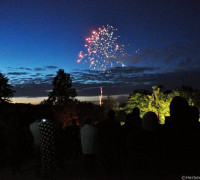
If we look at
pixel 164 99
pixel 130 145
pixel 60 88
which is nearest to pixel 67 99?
pixel 60 88

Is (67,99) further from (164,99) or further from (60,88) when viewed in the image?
(164,99)

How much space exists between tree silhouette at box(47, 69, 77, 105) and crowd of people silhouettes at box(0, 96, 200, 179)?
2850 cm

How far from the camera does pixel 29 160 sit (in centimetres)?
1190

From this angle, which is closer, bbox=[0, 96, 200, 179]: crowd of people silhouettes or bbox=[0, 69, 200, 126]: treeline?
bbox=[0, 96, 200, 179]: crowd of people silhouettes

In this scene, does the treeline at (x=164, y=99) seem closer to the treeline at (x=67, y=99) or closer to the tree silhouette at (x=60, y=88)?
the treeline at (x=67, y=99)

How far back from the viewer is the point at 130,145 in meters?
4.78

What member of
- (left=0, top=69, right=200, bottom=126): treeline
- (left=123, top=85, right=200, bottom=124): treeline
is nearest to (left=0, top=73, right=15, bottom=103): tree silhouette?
(left=0, top=69, right=200, bottom=126): treeline

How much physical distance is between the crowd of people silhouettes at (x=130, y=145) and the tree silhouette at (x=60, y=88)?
2850cm

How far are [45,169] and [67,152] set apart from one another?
6.31 metres

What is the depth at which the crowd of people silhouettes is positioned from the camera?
4.13m

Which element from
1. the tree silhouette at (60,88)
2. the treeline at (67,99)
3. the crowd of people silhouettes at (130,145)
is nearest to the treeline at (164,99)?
the treeline at (67,99)

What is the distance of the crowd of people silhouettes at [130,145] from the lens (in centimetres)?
413

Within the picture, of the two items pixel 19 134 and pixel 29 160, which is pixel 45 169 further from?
pixel 29 160

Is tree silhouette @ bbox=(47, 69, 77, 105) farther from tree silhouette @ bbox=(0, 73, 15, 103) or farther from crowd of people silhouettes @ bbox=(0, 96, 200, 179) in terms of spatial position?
crowd of people silhouettes @ bbox=(0, 96, 200, 179)
